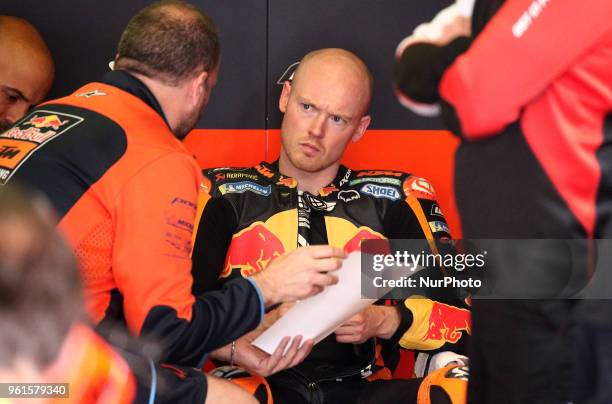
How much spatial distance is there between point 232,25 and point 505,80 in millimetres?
1853

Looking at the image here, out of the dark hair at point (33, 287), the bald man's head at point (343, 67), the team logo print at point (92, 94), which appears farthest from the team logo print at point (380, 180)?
the dark hair at point (33, 287)

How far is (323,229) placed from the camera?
2342 mm

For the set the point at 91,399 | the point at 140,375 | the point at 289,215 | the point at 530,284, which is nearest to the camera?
the point at 91,399

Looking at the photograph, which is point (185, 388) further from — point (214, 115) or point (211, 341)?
point (214, 115)

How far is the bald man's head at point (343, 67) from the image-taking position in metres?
2.48

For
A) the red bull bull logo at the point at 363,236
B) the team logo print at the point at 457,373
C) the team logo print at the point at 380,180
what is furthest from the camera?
the team logo print at the point at 380,180

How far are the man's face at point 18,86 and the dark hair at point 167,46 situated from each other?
2.97 feet

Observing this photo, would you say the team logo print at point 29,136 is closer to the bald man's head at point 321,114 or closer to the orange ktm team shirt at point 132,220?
the orange ktm team shirt at point 132,220

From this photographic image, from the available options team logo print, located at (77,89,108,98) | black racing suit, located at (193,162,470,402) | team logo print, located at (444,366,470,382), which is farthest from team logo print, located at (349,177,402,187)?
team logo print, located at (77,89,108,98)

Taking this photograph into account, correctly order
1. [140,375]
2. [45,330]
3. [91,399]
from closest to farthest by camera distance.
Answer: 1. [45,330]
2. [91,399]
3. [140,375]


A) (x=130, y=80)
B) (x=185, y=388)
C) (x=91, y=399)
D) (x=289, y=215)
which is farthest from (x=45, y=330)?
(x=289, y=215)

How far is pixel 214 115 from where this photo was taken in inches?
112

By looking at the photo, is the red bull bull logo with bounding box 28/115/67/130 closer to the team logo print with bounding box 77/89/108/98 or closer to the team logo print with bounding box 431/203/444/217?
the team logo print with bounding box 77/89/108/98

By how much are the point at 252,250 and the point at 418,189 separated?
1.66 ft
